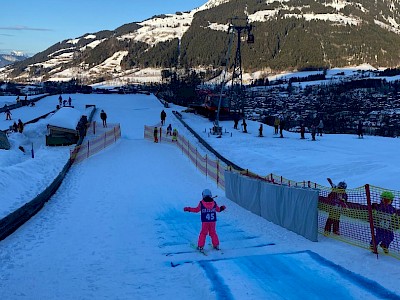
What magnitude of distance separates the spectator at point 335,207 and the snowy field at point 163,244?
408 mm

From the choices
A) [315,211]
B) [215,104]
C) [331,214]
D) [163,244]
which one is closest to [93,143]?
[163,244]

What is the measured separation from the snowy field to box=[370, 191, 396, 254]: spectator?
0.34 metres

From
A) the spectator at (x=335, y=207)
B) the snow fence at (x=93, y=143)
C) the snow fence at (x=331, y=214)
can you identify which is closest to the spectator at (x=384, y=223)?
the snow fence at (x=331, y=214)

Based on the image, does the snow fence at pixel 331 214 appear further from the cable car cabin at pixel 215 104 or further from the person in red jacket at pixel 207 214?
the cable car cabin at pixel 215 104

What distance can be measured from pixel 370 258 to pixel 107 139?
2557cm

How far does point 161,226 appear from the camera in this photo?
41.5ft

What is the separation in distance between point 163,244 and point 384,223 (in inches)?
193

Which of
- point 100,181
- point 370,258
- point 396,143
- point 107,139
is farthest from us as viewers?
point 107,139

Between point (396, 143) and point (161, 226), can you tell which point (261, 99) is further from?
point (161, 226)

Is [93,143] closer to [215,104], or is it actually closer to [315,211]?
[215,104]

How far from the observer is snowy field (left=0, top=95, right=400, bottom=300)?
25.0ft

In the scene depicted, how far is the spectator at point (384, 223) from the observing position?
8.72 meters

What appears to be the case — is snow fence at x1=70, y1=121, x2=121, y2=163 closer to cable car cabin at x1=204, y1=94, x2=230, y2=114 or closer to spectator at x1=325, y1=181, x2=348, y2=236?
cable car cabin at x1=204, y1=94, x2=230, y2=114

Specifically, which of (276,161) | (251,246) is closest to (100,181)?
(276,161)
